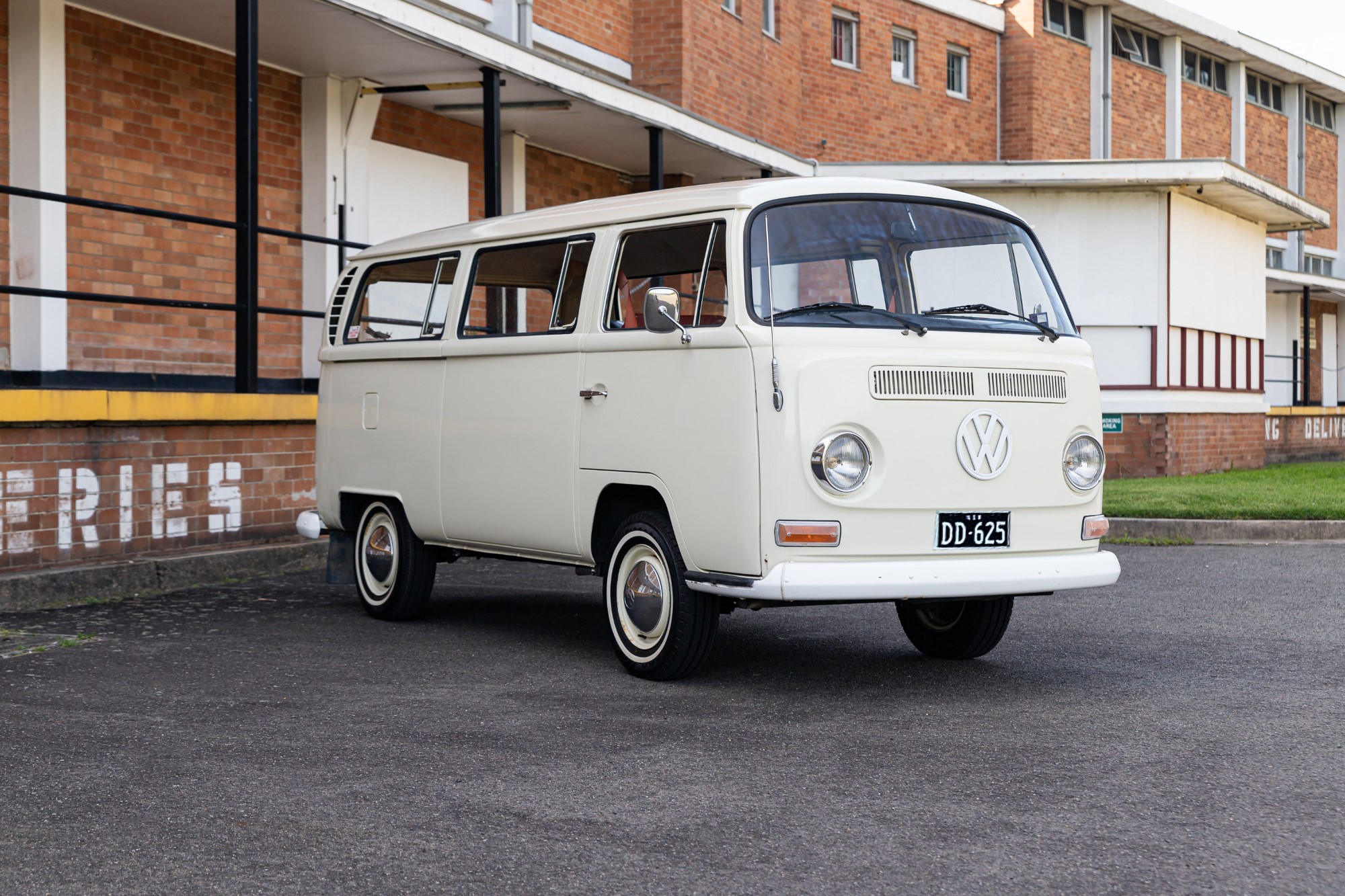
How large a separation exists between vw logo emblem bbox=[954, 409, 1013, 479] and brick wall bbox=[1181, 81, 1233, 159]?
27283 millimetres

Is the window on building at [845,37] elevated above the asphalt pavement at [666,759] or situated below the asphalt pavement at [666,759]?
above

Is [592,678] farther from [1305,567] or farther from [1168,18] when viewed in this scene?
[1168,18]

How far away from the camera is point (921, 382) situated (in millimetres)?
6258

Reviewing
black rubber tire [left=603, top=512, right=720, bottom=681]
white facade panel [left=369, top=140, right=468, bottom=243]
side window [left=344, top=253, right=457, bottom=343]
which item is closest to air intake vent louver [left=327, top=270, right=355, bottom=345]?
side window [left=344, top=253, right=457, bottom=343]

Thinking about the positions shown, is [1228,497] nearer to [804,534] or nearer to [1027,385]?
[1027,385]

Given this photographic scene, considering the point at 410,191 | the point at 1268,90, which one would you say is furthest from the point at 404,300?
the point at 1268,90

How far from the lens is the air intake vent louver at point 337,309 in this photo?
9117 mm

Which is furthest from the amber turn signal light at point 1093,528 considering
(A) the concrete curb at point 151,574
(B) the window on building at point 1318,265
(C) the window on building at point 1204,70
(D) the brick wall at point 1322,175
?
(D) the brick wall at point 1322,175

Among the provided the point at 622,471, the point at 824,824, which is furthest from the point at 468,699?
the point at 824,824

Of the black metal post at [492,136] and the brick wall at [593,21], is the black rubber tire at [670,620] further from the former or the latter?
the brick wall at [593,21]

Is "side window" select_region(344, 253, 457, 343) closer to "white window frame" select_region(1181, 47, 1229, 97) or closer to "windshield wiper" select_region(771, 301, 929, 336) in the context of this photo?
"windshield wiper" select_region(771, 301, 929, 336)

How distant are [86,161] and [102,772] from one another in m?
8.35

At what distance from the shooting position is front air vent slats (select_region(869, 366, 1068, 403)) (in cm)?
620

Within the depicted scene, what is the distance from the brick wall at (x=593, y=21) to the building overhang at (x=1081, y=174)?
121 inches
